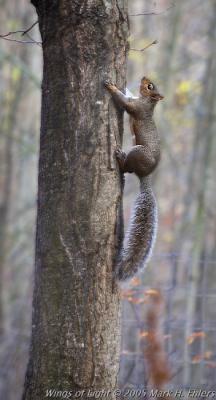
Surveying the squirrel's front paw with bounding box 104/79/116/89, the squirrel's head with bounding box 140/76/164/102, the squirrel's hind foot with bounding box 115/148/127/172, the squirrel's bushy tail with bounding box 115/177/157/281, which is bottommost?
the squirrel's bushy tail with bounding box 115/177/157/281

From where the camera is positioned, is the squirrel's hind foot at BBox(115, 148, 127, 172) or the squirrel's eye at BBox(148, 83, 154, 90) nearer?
the squirrel's hind foot at BBox(115, 148, 127, 172)

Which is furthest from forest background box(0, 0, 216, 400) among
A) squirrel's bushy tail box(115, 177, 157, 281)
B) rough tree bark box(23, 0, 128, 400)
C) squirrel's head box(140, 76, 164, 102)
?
squirrel's head box(140, 76, 164, 102)

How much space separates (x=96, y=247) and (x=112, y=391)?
2.33 feet

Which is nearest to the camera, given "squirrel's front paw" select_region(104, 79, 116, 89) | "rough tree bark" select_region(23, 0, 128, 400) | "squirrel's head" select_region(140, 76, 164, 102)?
"rough tree bark" select_region(23, 0, 128, 400)

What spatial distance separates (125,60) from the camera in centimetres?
337

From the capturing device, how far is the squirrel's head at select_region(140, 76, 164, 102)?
396 cm

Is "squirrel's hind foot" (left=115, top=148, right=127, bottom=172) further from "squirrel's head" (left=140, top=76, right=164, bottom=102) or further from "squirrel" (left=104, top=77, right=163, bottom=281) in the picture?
"squirrel's head" (left=140, top=76, right=164, bottom=102)

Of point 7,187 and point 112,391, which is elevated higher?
point 7,187

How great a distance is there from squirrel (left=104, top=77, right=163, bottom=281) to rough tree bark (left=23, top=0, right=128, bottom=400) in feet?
0.28

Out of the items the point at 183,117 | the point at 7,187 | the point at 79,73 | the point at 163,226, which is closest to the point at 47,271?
the point at 79,73

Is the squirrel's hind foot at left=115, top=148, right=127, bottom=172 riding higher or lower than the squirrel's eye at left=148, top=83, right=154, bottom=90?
lower

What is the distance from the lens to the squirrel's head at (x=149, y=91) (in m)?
3.96

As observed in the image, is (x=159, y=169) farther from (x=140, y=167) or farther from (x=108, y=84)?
(x=108, y=84)

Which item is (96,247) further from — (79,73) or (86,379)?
(79,73)
